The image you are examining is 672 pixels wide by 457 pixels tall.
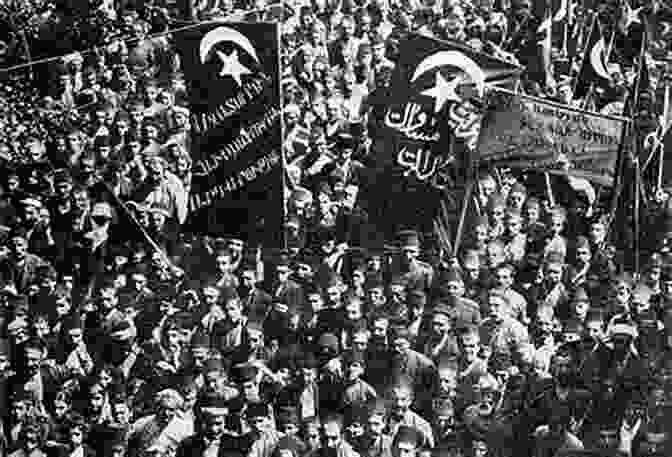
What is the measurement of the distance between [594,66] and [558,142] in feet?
1.14

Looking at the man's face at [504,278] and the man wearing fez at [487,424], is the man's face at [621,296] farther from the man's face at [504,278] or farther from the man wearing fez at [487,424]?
the man wearing fez at [487,424]

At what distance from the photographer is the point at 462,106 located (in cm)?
344

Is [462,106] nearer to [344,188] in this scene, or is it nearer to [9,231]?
[344,188]

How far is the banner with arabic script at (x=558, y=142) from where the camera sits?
3.46 meters

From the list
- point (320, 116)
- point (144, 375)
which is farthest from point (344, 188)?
point (144, 375)

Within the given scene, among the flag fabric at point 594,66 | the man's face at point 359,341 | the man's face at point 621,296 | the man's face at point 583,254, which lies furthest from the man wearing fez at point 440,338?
the flag fabric at point 594,66

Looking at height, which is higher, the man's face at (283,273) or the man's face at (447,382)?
the man's face at (283,273)

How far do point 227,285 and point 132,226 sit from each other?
448 mm

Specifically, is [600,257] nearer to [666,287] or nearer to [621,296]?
[621,296]

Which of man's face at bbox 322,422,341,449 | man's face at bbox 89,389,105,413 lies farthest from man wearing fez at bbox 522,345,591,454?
man's face at bbox 89,389,105,413

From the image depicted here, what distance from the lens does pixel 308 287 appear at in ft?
11.3

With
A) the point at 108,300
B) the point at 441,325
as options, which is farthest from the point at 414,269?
the point at 108,300

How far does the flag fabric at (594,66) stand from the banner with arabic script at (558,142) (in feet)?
0.36

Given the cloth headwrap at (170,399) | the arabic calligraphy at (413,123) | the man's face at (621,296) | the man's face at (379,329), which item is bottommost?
the cloth headwrap at (170,399)
